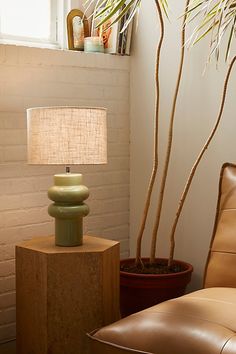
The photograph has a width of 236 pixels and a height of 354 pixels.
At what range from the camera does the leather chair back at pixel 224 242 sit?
2.33 m

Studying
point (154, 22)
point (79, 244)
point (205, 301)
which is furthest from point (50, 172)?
point (205, 301)

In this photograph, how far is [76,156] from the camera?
2461 millimetres

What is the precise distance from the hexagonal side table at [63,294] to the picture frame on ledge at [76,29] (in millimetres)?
1253

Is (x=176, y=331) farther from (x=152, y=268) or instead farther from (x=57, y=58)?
(x=57, y=58)

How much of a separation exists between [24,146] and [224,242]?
116 cm

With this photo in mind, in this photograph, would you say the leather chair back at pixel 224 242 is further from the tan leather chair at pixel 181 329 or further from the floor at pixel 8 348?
the floor at pixel 8 348

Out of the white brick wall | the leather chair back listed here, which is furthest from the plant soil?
the leather chair back

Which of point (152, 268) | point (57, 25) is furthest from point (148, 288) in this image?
point (57, 25)

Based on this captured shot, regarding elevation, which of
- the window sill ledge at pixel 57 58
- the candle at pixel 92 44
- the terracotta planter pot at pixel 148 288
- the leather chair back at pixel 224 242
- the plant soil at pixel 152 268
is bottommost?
the terracotta planter pot at pixel 148 288

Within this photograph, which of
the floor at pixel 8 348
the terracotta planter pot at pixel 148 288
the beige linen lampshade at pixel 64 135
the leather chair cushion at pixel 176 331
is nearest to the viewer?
the leather chair cushion at pixel 176 331

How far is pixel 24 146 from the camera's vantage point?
9.62 feet

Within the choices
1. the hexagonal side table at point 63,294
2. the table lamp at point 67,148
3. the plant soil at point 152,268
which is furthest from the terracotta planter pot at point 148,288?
the table lamp at point 67,148

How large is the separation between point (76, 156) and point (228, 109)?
0.94 meters

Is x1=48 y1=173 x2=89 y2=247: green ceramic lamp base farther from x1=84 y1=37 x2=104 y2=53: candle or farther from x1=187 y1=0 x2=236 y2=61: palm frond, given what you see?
x1=84 y1=37 x2=104 y2=53: candle
